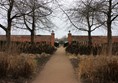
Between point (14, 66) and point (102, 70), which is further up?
point (14, 66)

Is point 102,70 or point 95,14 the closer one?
point 102,70

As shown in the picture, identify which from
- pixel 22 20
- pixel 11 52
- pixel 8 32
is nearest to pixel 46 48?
pixel 22 20

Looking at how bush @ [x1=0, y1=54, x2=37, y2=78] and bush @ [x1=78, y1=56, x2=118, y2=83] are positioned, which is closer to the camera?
bush @ [x1=78, y1=56, x2=118, y2=83]

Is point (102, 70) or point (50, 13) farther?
point (50, 13)

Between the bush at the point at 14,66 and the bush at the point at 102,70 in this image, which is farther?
the bush at the point at 14,66

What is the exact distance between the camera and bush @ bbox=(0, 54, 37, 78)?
12.5 metres

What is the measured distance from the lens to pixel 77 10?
2830cm

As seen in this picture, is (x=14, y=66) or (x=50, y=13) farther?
(x=50, y=13)

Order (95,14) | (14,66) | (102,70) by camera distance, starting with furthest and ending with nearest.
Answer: (95,14) → (14,66) → (102,70)

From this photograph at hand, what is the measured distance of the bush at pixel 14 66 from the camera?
1247 cm

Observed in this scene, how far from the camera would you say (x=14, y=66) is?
12.8 m

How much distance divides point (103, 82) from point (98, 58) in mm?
1195

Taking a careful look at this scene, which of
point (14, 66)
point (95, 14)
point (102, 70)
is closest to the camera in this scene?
point (102, 70)

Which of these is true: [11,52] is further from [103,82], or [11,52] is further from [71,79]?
[103,82]
